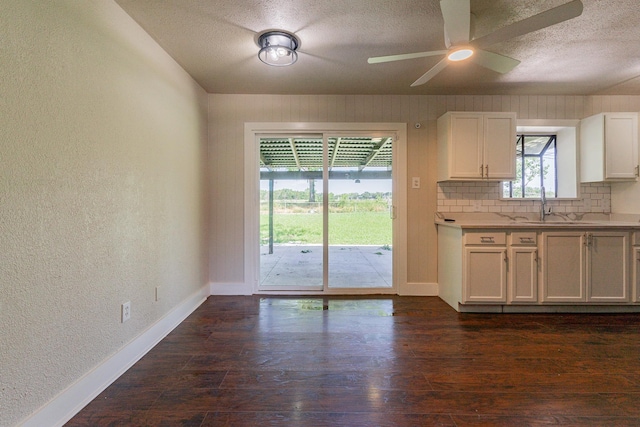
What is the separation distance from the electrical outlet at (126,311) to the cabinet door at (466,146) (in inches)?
128

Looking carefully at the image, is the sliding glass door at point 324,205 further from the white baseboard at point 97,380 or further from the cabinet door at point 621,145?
the cabinet door at point 621,145

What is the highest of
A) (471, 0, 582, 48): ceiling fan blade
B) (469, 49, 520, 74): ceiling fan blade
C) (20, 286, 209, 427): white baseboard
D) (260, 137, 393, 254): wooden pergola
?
(469, 49, 520, 74): ceiling fan blade

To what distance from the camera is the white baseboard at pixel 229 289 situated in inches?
134

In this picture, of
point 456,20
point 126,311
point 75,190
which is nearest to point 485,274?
point 456,20

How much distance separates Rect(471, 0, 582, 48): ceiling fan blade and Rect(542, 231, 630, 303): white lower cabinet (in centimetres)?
202

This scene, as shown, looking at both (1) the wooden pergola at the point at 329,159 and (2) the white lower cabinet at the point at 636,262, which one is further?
(1) the wooden pergola at the point at 329,159

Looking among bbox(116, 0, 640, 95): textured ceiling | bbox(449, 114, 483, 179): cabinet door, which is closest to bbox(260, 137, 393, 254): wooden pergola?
bbox(116, 0, 640, 95): textured ceiling

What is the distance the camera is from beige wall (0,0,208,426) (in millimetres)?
1205

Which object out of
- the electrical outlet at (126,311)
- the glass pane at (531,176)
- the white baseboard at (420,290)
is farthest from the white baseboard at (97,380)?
the glass pane at (531,176)

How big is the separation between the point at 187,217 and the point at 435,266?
2.91 metres

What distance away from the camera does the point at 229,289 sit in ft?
11.2

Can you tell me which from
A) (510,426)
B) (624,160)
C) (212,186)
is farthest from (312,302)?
(624,160)

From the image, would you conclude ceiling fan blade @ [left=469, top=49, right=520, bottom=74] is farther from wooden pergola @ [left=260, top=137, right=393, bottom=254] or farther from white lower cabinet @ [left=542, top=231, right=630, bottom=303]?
white lower cabinet @ [left=542, top=231, right=630, bottom=303]

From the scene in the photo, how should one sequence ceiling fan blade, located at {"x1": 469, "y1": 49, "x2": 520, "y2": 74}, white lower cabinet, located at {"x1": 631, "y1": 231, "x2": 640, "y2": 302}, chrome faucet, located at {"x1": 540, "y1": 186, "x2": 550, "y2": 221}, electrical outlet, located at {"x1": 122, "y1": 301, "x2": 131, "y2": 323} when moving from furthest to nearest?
chrome faucet, located at {"x1": 540, "y1": 186, "x2": 550, "y2": 221} → white lower cabinet, located at {"x1": 631, "y1": 231, "x2": 640, "y2": 302} → ceiling fan blade, located at {"x1": 469, "y1": 49, "x2": 520, "y2": 74} → electrical outlet, located at {"x1": 122, "y1": 301, "x2": 131, "y2": 323}
